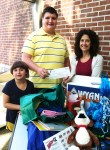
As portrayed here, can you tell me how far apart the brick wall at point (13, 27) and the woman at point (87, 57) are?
2.06 metres

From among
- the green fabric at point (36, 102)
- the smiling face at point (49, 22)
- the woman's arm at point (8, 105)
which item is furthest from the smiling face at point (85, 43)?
the woman's arm at point (8, 105)

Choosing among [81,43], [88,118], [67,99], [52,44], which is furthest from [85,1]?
[88,118]

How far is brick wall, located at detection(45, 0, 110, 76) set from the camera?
2.65 m

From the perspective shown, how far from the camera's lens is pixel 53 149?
1222 millimetres

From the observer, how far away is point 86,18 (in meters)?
2.90

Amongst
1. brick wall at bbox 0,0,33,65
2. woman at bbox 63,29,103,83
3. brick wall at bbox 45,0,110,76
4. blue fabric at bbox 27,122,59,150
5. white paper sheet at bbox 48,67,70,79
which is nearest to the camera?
blue fabric at bbox 27,122,59,150

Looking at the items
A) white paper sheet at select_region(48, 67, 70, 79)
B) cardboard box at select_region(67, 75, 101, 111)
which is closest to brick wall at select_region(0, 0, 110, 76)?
white paper sheet at select_region(48, 67, 70, 79)

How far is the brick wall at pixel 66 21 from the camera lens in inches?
106

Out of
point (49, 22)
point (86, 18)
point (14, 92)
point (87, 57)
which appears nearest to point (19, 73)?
point (14, 92)

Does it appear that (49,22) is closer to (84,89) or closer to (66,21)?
(84,89)

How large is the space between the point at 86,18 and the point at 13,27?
2395mm

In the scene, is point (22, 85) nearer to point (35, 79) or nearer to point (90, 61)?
point (35, 79)

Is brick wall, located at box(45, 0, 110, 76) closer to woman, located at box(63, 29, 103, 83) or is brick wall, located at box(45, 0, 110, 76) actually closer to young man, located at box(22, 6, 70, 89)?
woman, located at box(63, 29, 103, 83)

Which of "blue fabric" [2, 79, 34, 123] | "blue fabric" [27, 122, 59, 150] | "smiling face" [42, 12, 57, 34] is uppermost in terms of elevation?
"smiling face" [42, 12, 57, 34]
